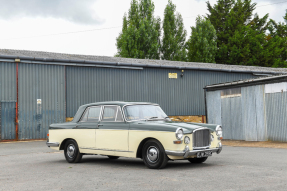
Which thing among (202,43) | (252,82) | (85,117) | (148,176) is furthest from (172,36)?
(148,176)

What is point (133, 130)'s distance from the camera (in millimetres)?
8906

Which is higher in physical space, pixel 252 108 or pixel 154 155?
pixel 252 108

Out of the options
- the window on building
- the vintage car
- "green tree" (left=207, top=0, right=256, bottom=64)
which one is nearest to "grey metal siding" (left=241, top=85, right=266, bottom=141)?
the window on building

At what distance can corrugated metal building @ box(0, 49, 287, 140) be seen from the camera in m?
20.4

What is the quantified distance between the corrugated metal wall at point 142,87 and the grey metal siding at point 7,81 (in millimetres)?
3309

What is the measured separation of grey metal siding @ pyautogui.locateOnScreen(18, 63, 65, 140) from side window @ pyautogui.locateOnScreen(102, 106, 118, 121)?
12.3 meters

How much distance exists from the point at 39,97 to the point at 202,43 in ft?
106

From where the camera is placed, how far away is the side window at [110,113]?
9547 millimetres

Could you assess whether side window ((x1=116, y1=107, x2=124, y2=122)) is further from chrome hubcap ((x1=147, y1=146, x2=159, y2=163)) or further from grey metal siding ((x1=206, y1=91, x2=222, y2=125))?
grey metal siding ((x1=206, y1=91, x2=222, y2=125))

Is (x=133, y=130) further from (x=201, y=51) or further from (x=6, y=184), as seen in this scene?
(x=201, y=51)

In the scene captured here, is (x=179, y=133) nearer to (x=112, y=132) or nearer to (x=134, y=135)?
(x=134, y=135)

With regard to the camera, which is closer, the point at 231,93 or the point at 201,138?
the point at 201,138

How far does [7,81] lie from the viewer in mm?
20281

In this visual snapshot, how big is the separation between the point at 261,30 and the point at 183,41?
42.5 ft
